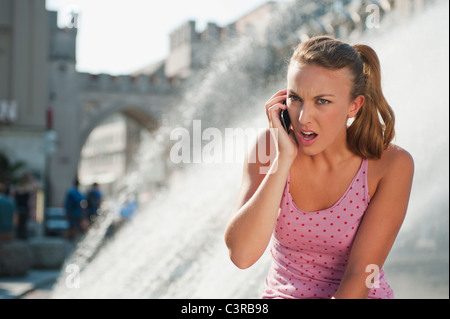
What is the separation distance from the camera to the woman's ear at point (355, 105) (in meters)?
1.88

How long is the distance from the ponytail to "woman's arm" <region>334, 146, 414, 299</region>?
0.05 meters

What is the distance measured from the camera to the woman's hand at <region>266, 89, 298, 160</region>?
→ 188 centimetres

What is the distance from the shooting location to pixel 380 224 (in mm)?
→ 1898

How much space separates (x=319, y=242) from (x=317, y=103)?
386 millimetres

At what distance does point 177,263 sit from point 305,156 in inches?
177

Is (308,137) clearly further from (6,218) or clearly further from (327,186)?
(6,218)

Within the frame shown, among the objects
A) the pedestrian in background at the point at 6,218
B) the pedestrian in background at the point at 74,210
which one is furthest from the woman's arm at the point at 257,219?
the pedestrian in background at the point at 74,210

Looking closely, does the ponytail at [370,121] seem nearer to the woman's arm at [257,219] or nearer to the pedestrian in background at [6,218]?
the woman's arm at [257,219]

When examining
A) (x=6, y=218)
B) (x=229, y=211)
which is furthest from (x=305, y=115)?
(x=6, y=218)

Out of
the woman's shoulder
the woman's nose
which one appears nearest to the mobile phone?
the woman's nose

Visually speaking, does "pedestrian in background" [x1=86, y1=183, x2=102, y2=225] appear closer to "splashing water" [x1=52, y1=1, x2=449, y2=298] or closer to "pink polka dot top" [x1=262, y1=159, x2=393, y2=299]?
"splashing water" [x1=52, y1=1, x2=449, y2=298]
